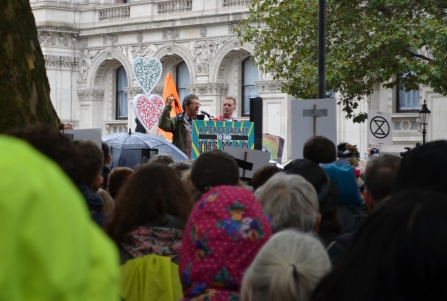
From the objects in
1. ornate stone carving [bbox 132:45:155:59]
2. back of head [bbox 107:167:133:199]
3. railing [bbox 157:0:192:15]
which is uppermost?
railing [bbox 157:0:192:15]

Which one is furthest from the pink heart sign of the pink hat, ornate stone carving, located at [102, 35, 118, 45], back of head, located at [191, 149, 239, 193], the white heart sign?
the pink hat

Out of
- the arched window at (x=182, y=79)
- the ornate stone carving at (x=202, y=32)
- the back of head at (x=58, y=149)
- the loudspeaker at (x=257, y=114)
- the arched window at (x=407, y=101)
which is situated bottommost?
the back of head at (x=58, y=149)

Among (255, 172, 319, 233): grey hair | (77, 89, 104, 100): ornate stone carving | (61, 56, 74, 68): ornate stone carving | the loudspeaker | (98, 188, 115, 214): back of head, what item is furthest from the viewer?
(77, 89, 104, 100): ornate stone carving

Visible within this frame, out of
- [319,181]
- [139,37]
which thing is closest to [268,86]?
[139,37]

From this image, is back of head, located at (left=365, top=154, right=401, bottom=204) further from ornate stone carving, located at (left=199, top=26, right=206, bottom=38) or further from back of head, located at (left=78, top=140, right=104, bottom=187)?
ornate stone carving, located at (left=199, top=26, right=206, bottom=38)

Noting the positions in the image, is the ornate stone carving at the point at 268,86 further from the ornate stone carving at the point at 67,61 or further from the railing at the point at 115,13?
the ornate stone carving at the point at 67,61

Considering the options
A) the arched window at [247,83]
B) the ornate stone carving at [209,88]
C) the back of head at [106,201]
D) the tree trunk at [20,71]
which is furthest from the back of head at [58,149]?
the arched window at [247,83]

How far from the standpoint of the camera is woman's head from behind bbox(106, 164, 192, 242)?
14.0 ft

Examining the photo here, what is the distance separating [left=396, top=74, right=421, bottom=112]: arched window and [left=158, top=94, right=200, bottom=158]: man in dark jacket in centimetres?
1357

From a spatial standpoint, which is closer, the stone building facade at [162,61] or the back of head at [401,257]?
the back of head at [401,257]

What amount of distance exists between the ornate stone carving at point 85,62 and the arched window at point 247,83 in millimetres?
6935

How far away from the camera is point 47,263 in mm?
1429

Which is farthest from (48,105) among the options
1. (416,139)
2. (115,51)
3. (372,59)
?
(115,51)

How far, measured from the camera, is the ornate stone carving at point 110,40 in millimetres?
33369
